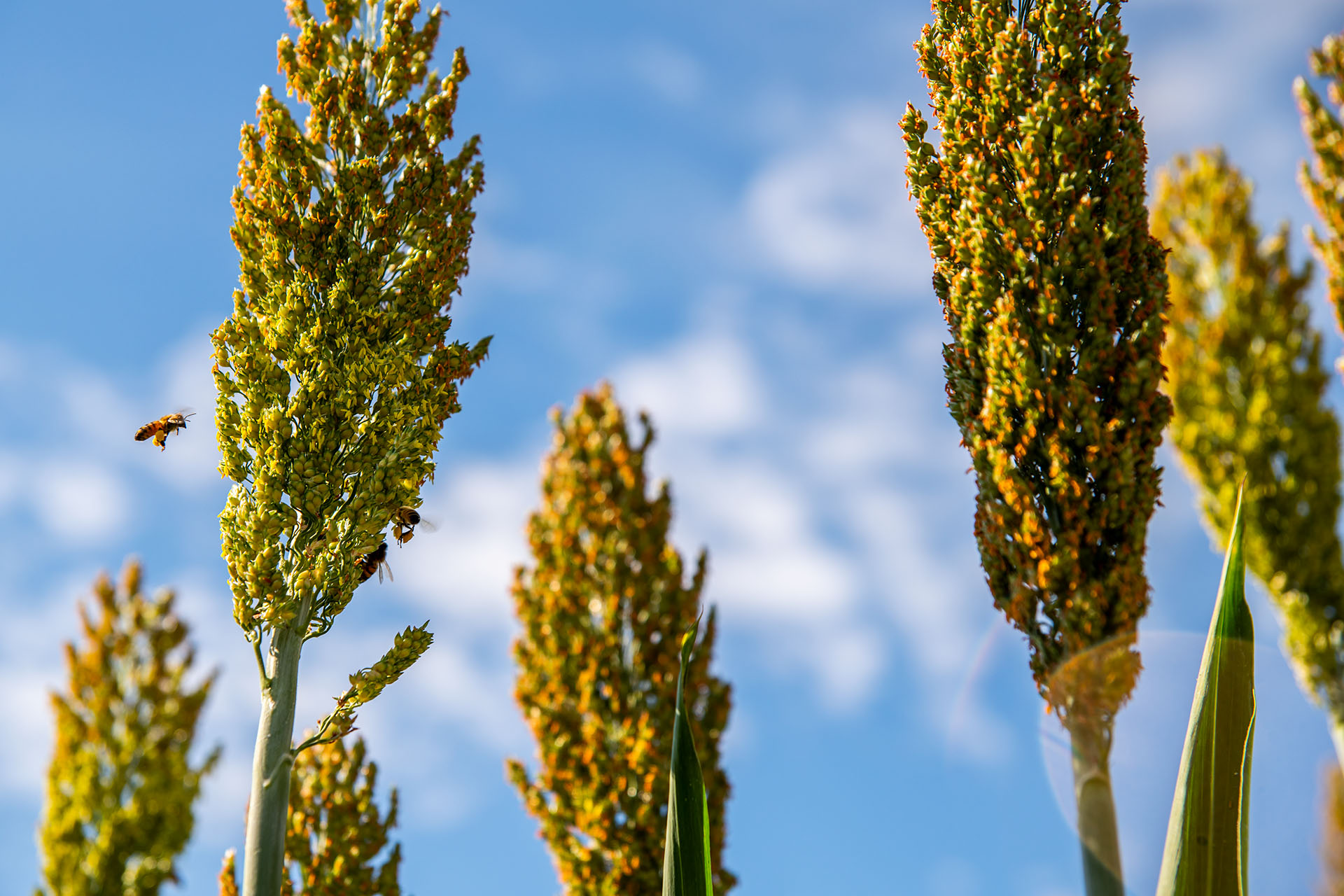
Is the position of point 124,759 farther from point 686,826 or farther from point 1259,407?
point 1259,407

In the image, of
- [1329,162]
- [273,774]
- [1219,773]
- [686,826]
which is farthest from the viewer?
[1329,162]

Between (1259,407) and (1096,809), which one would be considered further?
(1259,407)

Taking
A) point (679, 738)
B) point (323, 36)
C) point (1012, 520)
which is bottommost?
point (679, 738)

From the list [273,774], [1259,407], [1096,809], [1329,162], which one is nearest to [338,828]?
[273,774]

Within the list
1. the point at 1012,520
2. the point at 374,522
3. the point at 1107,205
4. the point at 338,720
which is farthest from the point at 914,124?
the point at 338,720

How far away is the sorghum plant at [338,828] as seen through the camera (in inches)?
241

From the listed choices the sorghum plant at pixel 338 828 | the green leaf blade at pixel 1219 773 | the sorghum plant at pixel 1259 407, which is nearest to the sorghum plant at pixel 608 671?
the sorghum plant at pixel 338 828

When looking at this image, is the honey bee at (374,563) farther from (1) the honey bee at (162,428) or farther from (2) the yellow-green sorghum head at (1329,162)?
(2) the yellow-green sorghum head at (1329,162)

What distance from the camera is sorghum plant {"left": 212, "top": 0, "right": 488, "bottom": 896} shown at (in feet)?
14.5

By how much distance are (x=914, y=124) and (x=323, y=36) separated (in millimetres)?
3123

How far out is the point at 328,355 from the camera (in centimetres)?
464

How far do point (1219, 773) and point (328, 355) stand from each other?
12.9 feet

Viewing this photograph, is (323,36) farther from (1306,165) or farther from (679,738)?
(1306,165)

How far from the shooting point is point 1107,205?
4.79m
